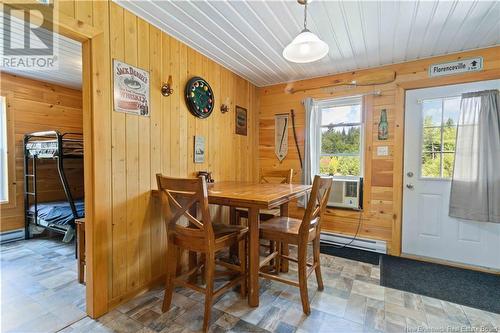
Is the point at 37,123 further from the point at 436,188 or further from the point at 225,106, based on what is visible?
the point at 436,188

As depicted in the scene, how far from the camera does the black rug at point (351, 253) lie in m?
2.75

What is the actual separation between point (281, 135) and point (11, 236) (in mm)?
4021

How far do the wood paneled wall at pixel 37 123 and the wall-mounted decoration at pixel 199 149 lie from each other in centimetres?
256

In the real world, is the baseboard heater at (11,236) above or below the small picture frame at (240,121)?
below

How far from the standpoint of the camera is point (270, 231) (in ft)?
6.23

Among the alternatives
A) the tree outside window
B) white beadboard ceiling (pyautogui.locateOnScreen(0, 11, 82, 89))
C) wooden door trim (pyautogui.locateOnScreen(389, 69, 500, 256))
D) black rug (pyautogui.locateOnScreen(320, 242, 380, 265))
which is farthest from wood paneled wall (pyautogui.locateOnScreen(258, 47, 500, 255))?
white beadboard ceiling (pyautogui.locateOnScreen(0, 11, 82, 89))

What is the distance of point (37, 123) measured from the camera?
3520 mm

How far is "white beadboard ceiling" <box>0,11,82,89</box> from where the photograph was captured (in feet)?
7.41

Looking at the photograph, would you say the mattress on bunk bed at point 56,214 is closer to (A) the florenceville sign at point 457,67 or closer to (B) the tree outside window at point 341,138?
(B) the tree outside window at point 341,138

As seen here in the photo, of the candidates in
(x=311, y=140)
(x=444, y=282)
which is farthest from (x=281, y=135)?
(x=444, y=282)

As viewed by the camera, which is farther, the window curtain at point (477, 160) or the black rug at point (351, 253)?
the black rug at point (351, 253)

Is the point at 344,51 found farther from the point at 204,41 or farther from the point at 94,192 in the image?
the point at 94,192

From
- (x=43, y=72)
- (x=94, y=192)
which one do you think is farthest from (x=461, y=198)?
(x=43, y=72)

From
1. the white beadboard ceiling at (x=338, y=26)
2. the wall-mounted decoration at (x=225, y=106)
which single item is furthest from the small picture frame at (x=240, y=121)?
the white beadboard ceiling at (x=338, y=26)
